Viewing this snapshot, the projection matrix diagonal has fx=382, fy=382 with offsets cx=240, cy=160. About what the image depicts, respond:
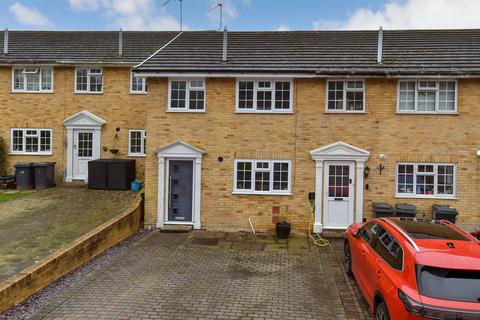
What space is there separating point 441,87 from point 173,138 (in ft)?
26.7

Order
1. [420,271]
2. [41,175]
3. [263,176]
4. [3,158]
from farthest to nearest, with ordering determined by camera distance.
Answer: [3,158]
[41,175]
[263,176]
[420,271]

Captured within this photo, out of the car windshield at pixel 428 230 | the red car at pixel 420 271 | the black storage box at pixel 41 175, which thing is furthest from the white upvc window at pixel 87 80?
the car windshield at pixel 428 230

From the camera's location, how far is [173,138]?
11.8 meters

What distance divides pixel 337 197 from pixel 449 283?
6889 millimetres

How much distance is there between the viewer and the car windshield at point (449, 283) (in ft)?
14.6

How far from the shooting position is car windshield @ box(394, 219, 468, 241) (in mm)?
5703

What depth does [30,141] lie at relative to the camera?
16344mm

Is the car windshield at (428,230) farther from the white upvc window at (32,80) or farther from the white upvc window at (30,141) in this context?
the white upvc window at (32,80)

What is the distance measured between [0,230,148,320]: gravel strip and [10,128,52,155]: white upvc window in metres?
8.28

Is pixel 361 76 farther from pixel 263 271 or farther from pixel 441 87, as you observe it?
pixel 263 271

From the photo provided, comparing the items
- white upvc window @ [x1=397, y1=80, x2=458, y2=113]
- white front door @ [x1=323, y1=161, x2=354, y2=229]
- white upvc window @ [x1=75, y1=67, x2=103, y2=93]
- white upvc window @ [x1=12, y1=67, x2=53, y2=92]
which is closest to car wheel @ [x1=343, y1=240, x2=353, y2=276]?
white front door @ [x1=323, y1=161, x2=354, y2=229]

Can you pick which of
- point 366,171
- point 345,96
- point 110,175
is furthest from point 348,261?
point 110,175

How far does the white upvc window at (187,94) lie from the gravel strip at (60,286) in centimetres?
436

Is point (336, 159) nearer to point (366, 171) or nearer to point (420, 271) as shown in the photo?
point (366, 171)
